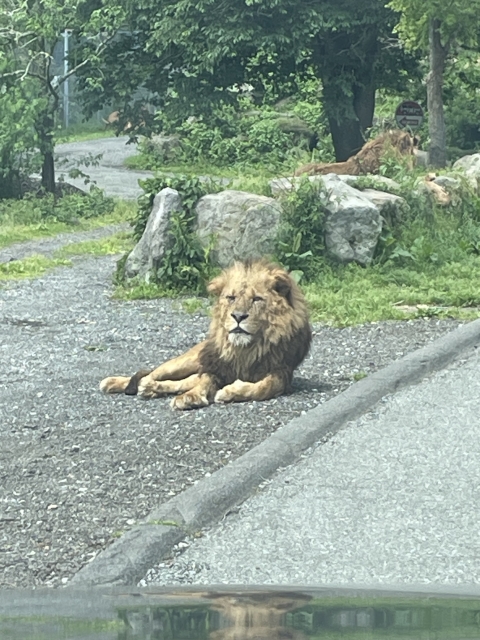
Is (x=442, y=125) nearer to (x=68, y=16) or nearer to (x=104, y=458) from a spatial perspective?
(x=68, y=16)

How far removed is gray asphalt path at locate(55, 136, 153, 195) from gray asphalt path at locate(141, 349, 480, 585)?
61.3ft

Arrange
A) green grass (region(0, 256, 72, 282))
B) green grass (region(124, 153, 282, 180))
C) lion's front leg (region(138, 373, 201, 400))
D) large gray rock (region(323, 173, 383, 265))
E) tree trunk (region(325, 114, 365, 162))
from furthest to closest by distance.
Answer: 1. green grass (region(124, 153, 282, 180))
2. tree trunk (region(325, 114, 365, 162))
3. green grass (region(0, 256, 72, 282))
4. large gray rock (region(323, 173, 383, 265))
5. lion's front leg (region(138, 373, 201, 400))

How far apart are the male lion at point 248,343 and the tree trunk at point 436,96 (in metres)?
19.3

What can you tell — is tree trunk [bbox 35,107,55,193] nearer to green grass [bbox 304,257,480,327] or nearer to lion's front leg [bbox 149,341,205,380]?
green grass [bbox 304,257,480,327]

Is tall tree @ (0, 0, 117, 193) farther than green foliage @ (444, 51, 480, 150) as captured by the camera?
No

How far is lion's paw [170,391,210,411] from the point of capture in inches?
326

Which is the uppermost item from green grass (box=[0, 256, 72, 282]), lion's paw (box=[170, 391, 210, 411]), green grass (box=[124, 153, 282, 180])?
lion's paw (box=[170, 391, 210, 411])

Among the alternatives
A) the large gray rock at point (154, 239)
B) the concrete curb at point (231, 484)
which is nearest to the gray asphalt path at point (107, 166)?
the large gray rock at point (154, 239)

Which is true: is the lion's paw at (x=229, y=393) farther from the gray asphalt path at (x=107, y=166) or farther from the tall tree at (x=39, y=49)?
the gray asphalt path at (x=107, y=166)

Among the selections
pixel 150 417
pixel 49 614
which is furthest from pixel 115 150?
pixel 49 614

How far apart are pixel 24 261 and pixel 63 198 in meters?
6.86

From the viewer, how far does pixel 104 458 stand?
23.2ft

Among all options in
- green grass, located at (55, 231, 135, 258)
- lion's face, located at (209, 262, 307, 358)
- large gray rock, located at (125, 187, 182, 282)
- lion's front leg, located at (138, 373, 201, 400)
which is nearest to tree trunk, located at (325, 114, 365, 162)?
green grass, located at (55, 231, 135, 258)

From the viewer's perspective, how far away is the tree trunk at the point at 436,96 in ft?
89.2
